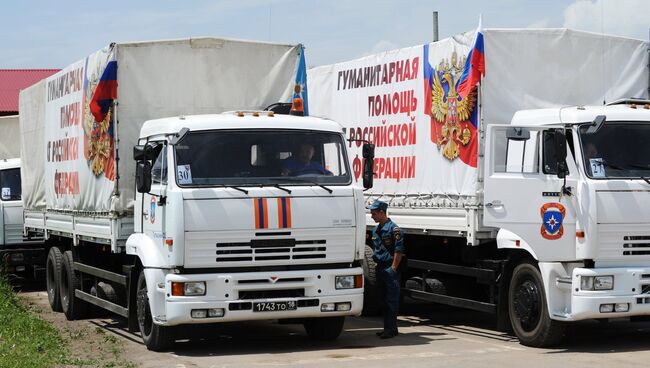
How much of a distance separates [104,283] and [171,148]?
3736mm

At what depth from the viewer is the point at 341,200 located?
12055 mm

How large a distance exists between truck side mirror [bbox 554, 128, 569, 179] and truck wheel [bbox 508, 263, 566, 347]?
3.80ft

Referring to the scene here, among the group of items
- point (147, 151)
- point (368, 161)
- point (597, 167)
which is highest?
point (147, 151)

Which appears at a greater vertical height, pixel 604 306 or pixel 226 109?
pixel 226 109

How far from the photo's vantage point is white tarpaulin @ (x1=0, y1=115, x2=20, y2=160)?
23406 millimetres

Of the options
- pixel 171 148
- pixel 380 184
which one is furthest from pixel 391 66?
pixel 171 148

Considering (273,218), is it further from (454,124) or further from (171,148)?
(454,124)

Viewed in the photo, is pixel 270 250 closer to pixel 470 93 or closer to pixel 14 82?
pixel 470 93

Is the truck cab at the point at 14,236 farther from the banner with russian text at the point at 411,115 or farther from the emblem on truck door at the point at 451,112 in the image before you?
the emblem on truck door at the point at 451,112

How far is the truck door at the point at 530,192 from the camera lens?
11.8 m

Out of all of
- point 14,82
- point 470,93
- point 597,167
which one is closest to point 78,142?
point 470,93

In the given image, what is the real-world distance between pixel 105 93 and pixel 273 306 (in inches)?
156

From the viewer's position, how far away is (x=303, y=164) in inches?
482

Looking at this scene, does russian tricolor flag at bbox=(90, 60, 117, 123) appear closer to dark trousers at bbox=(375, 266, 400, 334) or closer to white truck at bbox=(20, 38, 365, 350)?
white truck at bbox=(20, 38, 365, 350)
